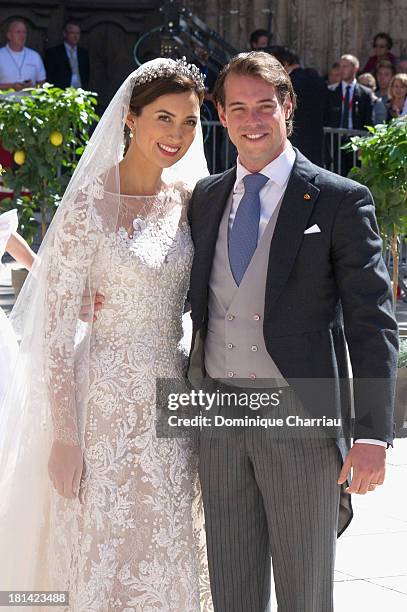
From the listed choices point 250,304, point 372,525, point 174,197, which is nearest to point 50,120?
point 372,525

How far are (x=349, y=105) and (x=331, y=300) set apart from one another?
1026 cm

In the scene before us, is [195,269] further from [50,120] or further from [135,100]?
[50,120]

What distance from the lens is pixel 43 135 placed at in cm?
934

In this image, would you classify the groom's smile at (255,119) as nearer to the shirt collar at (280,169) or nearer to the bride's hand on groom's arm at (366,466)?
the shirt collar at (280,169)

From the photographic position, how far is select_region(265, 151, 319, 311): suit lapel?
3641 mm

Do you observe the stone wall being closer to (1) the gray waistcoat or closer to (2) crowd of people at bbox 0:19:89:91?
(2) crowd of people at bbox 0:19:89:91

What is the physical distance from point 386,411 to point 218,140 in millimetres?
10549

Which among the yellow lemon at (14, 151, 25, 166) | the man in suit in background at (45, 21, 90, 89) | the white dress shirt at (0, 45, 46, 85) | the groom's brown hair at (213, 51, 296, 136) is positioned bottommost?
the groom's brown hair at (213, 51, 296, 136)

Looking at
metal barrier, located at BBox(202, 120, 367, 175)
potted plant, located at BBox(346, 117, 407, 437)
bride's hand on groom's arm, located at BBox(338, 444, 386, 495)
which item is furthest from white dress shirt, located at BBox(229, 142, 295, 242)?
metal barrier, located at BBox(202, 120, 367, 175)

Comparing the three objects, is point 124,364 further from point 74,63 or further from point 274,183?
point 74,63

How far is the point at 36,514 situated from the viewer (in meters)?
4.23

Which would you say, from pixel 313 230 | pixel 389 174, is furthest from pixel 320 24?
pixel 313 230

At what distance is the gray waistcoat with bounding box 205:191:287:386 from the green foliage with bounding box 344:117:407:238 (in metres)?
4.18

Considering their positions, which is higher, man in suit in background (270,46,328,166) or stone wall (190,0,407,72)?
stone wall (190,0,407,72)
